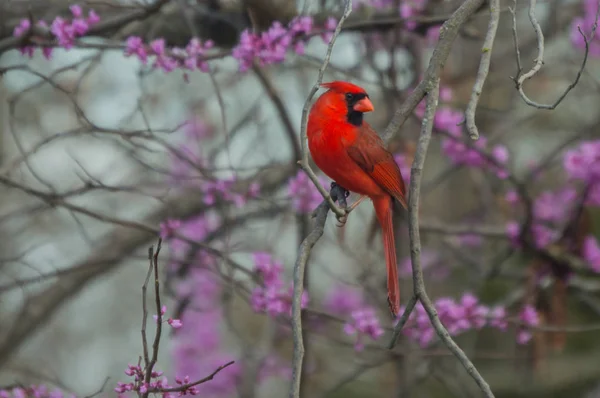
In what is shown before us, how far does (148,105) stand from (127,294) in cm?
635

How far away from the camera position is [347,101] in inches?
149

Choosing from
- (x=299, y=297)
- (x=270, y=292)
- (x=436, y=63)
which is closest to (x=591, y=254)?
(x=270, y=292)

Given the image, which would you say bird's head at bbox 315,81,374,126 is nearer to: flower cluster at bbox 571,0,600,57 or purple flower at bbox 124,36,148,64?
purple flower at bbox 124,36,148,64

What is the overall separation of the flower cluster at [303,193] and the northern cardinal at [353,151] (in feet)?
3.08

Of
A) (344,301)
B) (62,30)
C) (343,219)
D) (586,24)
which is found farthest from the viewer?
(344,301)

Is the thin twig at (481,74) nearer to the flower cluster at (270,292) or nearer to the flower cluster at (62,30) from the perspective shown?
the flower cluster at (270,292)

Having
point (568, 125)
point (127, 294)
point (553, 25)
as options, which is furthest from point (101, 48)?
point (127, 294)

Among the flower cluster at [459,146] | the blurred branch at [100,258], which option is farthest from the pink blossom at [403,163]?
the blurred branch at [100,258]

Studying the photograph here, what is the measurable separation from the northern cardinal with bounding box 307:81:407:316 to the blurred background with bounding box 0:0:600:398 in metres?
0.34

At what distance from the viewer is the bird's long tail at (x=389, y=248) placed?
114 inches

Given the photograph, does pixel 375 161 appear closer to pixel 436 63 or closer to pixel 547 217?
pixel 436 63

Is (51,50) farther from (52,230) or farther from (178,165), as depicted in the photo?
(52,230)

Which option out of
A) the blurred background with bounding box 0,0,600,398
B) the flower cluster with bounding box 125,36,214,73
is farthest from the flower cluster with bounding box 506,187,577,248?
the flower cluster with bounding box 125,36,214,73

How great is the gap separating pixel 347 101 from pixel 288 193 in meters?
1.23
